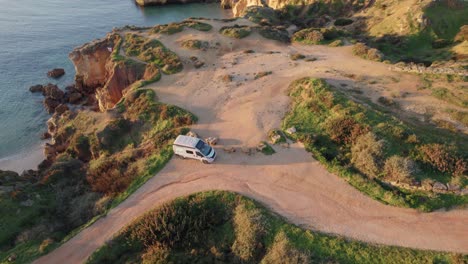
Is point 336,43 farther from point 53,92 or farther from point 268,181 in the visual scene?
point 53,92

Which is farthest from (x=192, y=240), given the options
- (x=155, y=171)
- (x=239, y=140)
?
(x=239, y=140)

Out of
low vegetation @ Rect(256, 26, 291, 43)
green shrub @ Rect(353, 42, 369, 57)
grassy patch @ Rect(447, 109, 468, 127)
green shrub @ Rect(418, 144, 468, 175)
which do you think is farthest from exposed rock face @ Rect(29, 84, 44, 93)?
grassy patch @ Rect(447, 109, 468, 127)

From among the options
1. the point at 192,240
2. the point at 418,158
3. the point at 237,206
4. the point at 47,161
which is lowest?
the point at 47,161

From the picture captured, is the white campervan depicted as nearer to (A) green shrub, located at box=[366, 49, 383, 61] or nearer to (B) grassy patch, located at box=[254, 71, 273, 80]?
(B) grassy patch, located at box=[254, 71, 273, 80]

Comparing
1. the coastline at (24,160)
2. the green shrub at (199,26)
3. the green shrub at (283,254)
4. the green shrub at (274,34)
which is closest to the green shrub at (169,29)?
the green shrub at (199,26)

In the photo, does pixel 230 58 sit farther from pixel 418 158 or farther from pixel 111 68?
pixel 418 158
